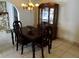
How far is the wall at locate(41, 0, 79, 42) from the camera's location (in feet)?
16.5

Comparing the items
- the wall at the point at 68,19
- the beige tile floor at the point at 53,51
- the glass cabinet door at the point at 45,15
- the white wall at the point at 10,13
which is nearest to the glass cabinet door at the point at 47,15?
the glass cabinet door at the point at 45,15

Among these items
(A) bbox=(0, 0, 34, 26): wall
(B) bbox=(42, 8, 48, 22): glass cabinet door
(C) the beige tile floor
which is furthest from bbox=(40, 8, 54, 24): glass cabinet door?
(C) the beige tile floor

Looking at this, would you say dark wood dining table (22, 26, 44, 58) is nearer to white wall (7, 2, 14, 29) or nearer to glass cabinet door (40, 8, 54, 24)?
glass cabinet door (40, 8, 54, 24)

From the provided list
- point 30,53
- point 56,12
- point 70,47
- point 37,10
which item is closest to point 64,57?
point 70,47

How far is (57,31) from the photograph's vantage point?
579cm

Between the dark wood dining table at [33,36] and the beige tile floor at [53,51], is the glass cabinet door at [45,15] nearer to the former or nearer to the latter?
the beige tile floor at [53,51]

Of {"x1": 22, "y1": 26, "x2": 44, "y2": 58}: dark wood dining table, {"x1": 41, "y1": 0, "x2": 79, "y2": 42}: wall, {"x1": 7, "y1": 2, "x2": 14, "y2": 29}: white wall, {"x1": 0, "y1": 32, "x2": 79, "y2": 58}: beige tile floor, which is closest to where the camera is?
{"x1": 22, "y1": 26, "x2": 44, "y2": 58}: dark wood dining table

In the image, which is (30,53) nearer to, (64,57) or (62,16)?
(64,57)

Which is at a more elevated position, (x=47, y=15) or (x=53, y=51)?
(x=47, y=15)

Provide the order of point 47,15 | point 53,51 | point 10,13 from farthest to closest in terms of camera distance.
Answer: point 10,13 → point 47,15 → point 53,51

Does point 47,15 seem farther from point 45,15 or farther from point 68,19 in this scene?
point 68,19

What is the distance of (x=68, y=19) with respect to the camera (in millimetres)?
5262

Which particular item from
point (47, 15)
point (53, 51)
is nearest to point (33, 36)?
point (53, 51)

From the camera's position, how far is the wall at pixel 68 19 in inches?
198
